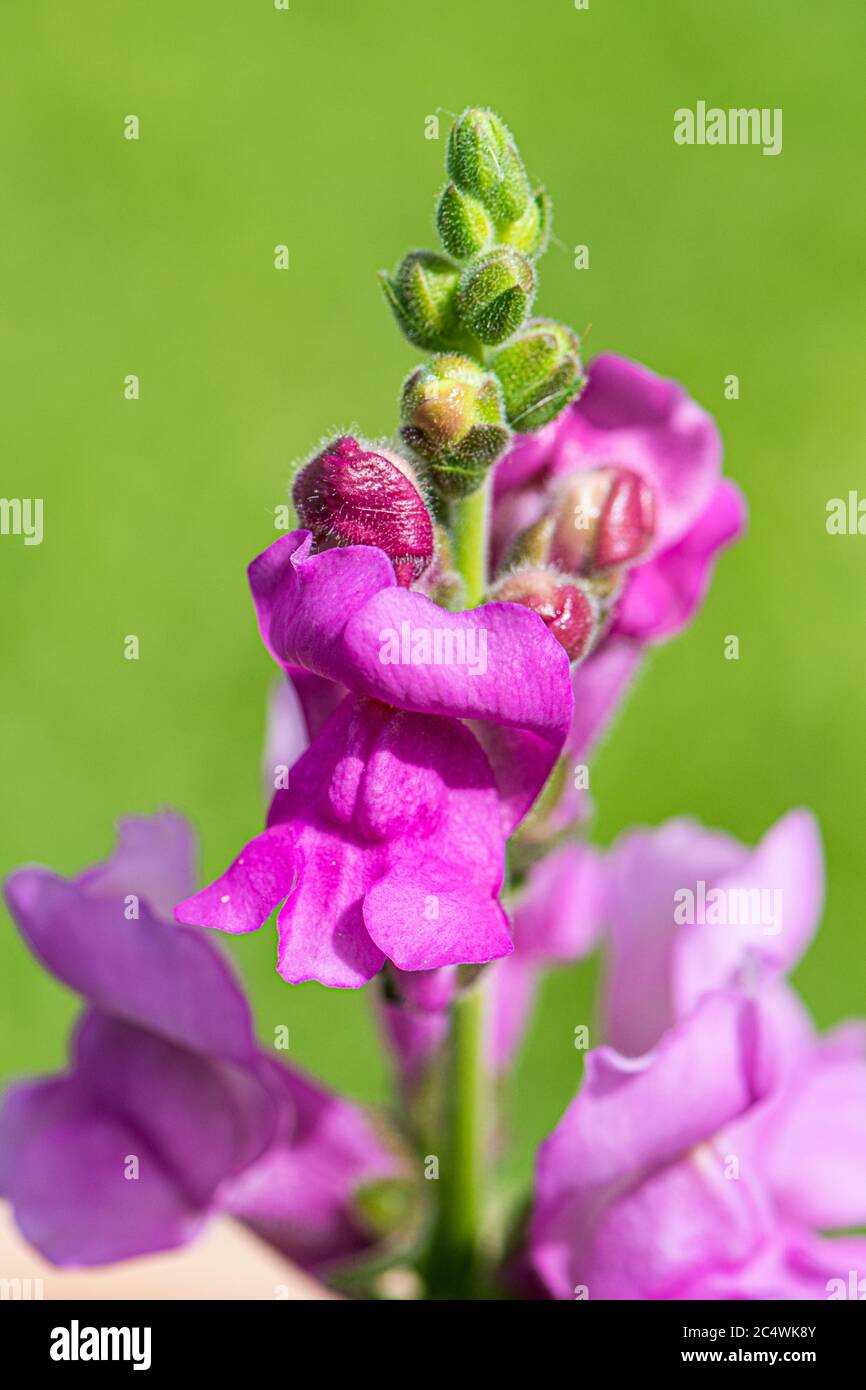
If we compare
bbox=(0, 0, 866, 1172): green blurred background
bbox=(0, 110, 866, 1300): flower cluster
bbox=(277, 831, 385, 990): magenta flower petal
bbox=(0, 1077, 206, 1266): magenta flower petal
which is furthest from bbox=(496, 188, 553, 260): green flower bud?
bbox=(0, 0, 866, 1172): green blurred background

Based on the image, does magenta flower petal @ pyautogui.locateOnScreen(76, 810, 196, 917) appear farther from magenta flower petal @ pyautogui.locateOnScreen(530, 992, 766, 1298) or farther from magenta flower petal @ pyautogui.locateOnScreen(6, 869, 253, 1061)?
magenta flower petal @ pyautogui.locateOnScreen(530, 992, 766, 1298)

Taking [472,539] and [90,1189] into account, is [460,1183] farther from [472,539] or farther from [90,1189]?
[472,539]

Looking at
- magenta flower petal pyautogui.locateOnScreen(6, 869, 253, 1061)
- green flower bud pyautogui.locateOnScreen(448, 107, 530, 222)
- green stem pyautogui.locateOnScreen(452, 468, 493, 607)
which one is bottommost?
magenta flower petal pyautogui.locateOnScreen(6, 869, 253, 1061)

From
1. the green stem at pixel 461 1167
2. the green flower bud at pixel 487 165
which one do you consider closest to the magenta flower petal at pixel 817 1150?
the green stem at pixel 461 1167

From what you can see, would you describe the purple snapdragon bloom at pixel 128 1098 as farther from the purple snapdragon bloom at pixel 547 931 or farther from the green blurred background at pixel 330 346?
the green blurred background at pixel 330 346
